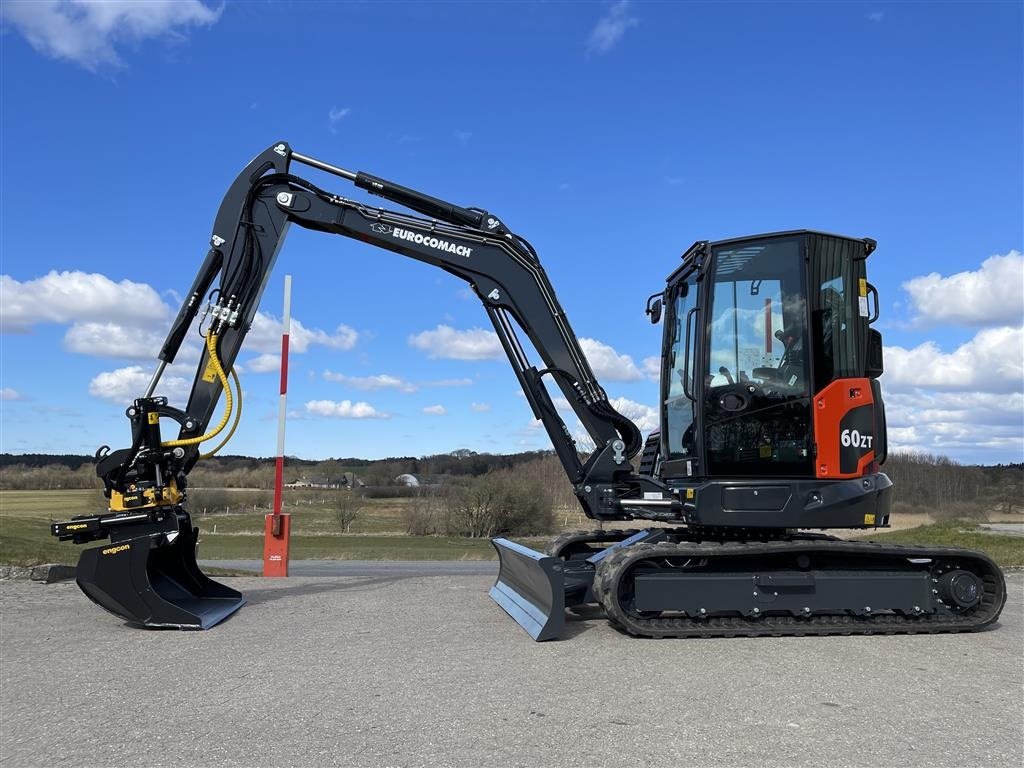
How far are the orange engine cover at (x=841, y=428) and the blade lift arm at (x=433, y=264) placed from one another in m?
1.90

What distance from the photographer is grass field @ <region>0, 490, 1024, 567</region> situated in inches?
618

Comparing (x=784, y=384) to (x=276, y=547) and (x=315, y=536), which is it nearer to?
(x=276, y=547)

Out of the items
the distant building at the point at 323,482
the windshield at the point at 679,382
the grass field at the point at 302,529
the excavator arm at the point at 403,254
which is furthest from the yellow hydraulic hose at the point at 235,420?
the distant building at the point at 323,482

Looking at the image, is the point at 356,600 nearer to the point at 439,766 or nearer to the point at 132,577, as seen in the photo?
the point at 132,577

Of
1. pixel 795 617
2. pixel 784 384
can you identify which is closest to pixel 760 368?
pixel 784 384

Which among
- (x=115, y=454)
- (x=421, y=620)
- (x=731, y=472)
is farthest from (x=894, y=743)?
(x=115, y=454)

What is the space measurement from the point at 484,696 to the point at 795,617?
12.1 feet

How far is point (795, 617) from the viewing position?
7613 mm

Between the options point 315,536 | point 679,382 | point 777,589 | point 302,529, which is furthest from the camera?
point 302,529

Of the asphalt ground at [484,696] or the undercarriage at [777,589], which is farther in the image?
the undercarriage at [777,589]

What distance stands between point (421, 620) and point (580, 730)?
3.68m

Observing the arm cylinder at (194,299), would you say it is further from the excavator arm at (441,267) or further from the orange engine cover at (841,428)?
the orange engine cover at (841,428)

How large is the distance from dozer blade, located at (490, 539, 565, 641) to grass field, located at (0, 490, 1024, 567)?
6.54 metres

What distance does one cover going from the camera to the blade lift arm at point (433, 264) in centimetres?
896
